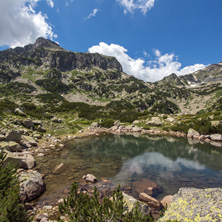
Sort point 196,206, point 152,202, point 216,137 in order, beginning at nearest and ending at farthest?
1. point 196,206
2. point 152,202
3. point 216,137

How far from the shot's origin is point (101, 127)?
58.0m

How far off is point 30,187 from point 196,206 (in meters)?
10.1

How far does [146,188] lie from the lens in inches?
468

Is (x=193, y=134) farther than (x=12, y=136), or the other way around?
(x=193, y=134)

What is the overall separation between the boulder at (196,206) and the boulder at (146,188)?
530 centimetres

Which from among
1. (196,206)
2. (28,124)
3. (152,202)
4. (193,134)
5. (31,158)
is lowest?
(152,202)

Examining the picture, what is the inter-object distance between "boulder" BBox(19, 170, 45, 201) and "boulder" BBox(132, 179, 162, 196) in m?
7.52

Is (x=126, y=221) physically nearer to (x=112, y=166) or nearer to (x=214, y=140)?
(x=112, y=166)

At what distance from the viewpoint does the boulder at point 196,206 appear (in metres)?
4.83

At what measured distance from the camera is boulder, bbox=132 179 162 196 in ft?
37.1

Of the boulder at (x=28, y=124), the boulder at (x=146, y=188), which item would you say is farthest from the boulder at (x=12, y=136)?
the boulder at (x=146, y=188)

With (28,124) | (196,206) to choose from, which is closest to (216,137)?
(196,206)

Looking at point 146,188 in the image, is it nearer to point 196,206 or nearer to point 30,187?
point 196,206

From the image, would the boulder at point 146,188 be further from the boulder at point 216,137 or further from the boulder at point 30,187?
the boulder at point 216,137
